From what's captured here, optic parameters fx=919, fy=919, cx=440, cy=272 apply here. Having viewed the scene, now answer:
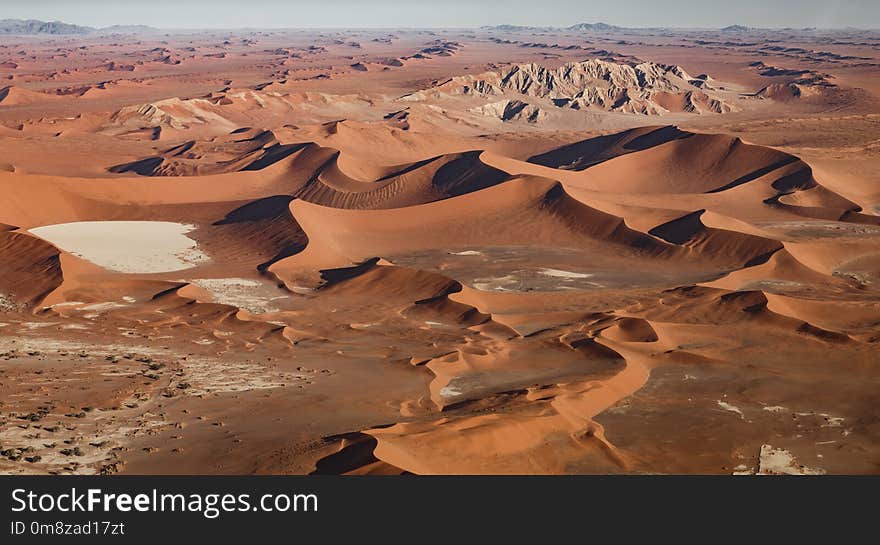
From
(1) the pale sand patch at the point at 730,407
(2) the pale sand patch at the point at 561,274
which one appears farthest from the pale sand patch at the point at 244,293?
(1) the pale sand patch at the point at 730,407

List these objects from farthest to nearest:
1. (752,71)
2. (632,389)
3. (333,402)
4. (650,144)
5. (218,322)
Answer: (752,71) < (650,144) < (218,322) < (632,389) < (333,402)

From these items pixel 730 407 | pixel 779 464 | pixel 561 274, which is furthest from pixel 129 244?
pixel 779 464

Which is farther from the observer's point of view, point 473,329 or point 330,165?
point 330,165

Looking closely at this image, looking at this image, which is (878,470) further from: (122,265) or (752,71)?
(752,71)

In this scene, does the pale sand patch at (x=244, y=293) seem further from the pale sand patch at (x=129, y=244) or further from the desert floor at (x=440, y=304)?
the pale sand patch at (x=129, y=244)

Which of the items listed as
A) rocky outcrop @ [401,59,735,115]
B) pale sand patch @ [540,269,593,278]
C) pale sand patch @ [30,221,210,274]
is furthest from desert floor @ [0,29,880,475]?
rocky outcrop @ [401,59,735,115]

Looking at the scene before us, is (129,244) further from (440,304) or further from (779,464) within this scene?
(779,464)

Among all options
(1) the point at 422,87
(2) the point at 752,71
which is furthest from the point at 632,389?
(2) the point at 752,71

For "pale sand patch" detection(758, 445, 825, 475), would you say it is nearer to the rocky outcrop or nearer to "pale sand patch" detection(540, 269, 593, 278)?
"pale sand patch" detection(540, 269, 593, 278)
